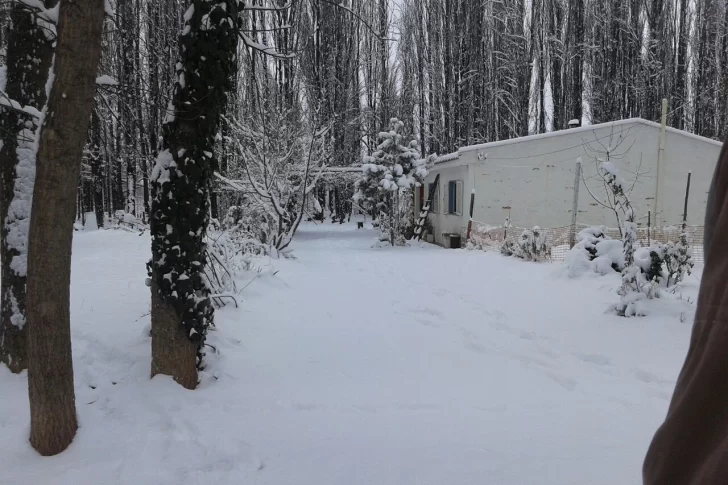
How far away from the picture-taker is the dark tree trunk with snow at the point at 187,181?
140 inches

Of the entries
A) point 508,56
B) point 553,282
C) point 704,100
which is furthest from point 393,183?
point 704,100

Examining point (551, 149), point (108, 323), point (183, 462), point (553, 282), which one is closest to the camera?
point (183, 462)

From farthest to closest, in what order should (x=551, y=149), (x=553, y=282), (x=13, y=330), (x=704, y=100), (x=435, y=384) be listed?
(x=704, y=100) → (x=551, y=149) → (x=553, y=282) → (x=435, y=384) → (x=13, y=330)

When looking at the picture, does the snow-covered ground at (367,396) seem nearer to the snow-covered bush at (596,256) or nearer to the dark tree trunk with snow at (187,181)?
the dark tree trunk with snow at (187,181)

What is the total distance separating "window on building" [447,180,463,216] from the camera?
15.2 meters

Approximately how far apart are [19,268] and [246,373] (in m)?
1.89

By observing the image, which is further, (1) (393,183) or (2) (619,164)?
(1) (393,183)

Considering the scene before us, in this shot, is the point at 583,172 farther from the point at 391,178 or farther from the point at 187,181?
the point at 187,181

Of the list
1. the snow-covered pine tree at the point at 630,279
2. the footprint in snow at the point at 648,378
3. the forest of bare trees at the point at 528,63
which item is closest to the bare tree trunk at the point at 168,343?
the footprint in snow at the point at 648,378

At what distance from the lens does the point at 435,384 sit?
3967 mm

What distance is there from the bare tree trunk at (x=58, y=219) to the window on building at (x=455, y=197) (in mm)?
13333

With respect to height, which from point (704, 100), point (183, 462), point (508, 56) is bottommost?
point (183, 462)

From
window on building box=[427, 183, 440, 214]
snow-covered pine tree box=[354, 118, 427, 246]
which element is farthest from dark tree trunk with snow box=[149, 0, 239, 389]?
window on building box=[427, 183, 440, 214]

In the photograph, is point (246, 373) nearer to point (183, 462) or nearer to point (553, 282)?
point (183, 462)
